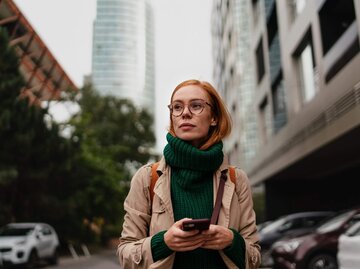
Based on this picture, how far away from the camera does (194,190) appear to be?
1.71 m

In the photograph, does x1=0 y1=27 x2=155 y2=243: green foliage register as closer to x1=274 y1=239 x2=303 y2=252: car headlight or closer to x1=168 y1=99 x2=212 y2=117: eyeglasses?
x1=274 y1=239 x2=303 y2=252: car headlight

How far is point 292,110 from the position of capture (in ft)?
54.9

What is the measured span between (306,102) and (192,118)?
14.1 metres

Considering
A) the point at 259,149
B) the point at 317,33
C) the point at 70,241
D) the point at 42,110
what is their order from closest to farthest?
the point at 317,33 < the point at 42,110 < the point at 70,241 < the point at 259,149

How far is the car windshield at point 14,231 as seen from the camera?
42.4 feet

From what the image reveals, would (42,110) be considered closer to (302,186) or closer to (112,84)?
(302,186)

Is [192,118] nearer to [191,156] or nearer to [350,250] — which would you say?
[191,156]

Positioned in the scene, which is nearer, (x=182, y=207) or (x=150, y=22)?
(x=182, y=207)

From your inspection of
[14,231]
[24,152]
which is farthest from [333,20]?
[14,231]

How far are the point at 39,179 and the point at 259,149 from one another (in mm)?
11620

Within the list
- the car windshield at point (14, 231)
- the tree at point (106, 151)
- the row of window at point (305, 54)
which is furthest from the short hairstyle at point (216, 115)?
the tree at point (106, 151)

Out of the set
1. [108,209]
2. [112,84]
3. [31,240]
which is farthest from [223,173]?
[112,84]

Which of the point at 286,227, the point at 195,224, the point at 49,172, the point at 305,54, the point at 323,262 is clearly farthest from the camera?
the point at 49,172

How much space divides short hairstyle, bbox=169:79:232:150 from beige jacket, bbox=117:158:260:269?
4.5 inches
